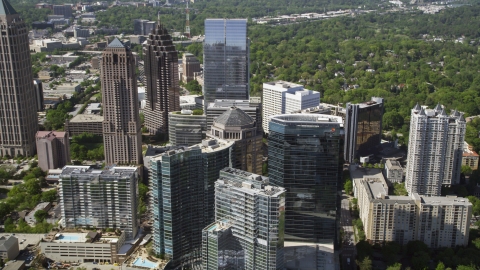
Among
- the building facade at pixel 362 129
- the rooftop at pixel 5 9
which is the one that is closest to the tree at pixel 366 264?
the building facade at pixel 362 129

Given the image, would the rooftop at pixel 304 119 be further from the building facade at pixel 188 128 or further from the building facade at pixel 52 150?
the building facade at pixel 52 150

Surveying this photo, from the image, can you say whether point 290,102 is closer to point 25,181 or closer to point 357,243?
point 357,243

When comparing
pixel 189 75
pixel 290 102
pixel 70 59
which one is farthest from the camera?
pixel 70 59

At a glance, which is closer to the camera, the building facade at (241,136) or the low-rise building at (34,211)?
the building facade at (241,136)

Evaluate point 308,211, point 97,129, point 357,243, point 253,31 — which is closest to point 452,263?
point 357,243

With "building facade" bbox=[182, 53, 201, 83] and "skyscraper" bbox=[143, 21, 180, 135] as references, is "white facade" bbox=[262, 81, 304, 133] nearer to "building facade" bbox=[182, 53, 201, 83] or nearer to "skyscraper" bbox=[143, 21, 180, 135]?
"skyscraper" bbox=[143, 21, 180, 135]

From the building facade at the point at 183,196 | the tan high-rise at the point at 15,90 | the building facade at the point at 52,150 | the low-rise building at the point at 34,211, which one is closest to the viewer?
the building facade at the point at 183,196

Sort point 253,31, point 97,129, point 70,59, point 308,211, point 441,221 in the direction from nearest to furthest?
point 308,211
point 441,221
point 97,129
point 70,59
point 253,31

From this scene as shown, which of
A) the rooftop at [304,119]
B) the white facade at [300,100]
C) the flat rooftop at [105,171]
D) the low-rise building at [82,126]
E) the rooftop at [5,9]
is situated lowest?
the low-rise building at [82,126]
